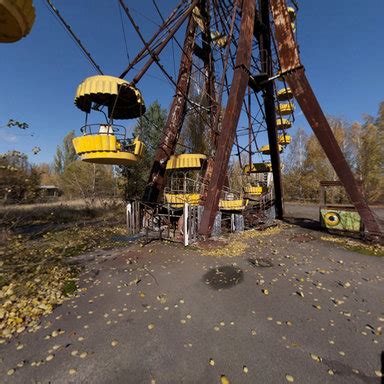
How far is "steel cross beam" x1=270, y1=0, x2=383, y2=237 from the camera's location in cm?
968

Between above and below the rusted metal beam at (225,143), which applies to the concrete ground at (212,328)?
below

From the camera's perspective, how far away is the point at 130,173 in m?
22.4

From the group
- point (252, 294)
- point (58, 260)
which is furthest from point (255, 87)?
point (58, 260)

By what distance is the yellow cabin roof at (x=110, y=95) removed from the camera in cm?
749

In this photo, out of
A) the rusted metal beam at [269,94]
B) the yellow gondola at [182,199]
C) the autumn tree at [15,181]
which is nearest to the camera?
the autumn tree at [15,181]

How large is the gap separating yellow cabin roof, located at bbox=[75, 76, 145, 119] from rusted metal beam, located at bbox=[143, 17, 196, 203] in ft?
9.89

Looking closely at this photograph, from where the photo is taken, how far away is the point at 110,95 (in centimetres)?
855

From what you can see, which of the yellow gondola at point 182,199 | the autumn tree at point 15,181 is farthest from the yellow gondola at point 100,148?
the yellow gondola at point 182,199

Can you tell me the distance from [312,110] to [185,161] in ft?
22.0

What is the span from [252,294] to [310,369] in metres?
2.18

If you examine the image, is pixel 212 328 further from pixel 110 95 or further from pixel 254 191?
pixel 254 191

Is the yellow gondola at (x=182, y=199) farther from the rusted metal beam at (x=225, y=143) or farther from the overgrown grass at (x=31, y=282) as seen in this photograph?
the overgrown grass at (x=31, y=282)

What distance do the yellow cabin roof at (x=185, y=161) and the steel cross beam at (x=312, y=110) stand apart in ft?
18.9

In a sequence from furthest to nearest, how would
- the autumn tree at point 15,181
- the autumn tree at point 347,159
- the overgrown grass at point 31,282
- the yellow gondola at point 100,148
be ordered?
1. the autumn tree at point 347,159
2. the yellow gondola at point 100,148
3. the autumn tree at point 15,181
4. the overgrown grass at point 31,282
